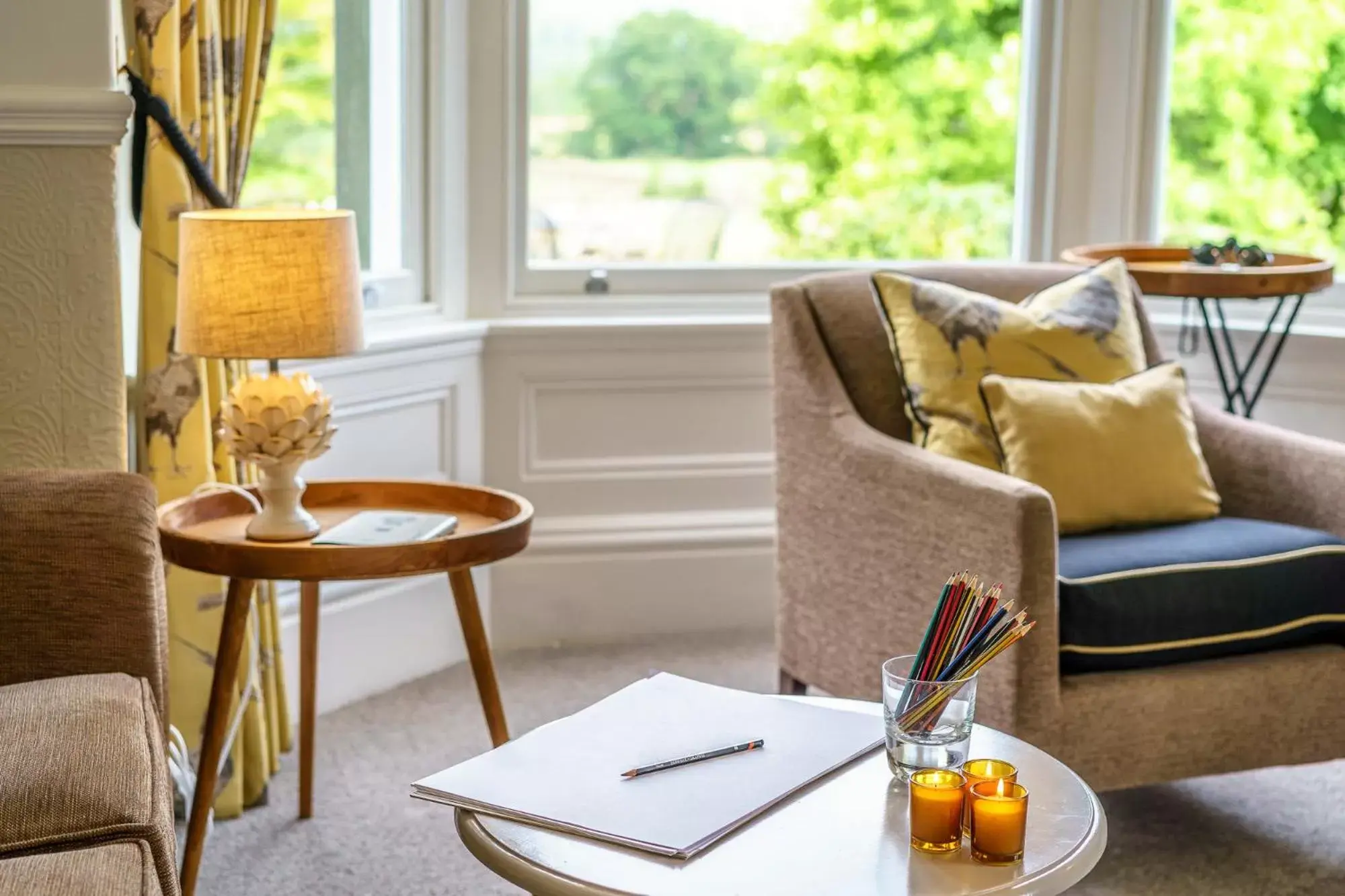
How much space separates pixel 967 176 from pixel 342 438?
1.65m

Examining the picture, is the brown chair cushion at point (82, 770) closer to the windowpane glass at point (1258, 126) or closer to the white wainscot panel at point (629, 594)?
the white wainscot panel at point (629, 594)

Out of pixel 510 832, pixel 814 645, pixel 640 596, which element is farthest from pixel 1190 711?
pixel 640 596

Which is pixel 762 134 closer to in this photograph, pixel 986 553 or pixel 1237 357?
pixel 1237 357

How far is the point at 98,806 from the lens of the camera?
145 cm

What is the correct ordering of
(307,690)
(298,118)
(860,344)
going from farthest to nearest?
(298,118), (860,344), (307,690)

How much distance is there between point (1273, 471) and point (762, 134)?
1.52 m

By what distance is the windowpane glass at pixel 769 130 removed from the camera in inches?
139

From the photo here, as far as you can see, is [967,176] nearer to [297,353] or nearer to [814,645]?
[814,645]

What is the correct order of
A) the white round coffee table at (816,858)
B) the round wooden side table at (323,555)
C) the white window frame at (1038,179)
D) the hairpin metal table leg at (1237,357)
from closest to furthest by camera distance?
the white round coffee table at (816,858)
the round wooden side table at (323,555)
the hairpin metal table leg at (1237,357)
the white window frame at (1038,179)

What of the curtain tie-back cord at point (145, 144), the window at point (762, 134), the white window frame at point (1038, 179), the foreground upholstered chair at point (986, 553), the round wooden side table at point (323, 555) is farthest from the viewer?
A: the window at point (762, 134)

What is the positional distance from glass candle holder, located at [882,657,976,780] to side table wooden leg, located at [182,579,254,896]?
103 centimetres

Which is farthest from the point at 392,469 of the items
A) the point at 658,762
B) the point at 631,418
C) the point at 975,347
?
the point at 658,762

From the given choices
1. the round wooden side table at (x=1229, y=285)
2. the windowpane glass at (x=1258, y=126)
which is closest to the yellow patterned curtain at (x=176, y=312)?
the round wooden side table at (x=1229, y=285)

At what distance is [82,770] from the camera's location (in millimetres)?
1503
